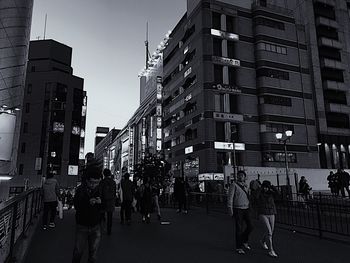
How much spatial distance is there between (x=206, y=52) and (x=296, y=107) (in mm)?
15015

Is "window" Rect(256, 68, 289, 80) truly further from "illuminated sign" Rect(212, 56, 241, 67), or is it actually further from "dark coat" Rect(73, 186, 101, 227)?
"dark coat" Rect(73, 186, 101, 227)

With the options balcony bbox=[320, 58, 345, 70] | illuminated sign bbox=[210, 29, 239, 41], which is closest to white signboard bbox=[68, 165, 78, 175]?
illuminated sign bbox=[210, 29, 239, 41]

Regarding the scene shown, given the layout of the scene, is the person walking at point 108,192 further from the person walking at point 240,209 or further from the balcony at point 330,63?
the balcony at point 330,63

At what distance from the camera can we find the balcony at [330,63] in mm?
47250

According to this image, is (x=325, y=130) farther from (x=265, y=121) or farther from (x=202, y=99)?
(x=202, y=99)

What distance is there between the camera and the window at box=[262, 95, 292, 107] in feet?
136

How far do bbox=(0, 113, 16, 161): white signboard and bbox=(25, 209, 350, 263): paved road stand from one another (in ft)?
54.7

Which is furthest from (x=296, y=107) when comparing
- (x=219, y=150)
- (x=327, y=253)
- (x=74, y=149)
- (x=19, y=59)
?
(x=74, y=149)

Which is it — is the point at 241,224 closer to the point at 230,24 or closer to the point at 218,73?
the point at 218,73

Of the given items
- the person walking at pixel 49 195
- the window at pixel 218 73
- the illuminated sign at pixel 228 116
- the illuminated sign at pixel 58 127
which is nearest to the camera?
the person walking at pixel 49 195

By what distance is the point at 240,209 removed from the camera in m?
7.23

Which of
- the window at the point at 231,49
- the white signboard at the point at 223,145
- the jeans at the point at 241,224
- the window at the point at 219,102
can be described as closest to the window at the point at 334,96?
the window at the point at 231,49

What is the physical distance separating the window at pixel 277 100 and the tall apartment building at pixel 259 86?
140mm

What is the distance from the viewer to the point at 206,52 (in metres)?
40.5
